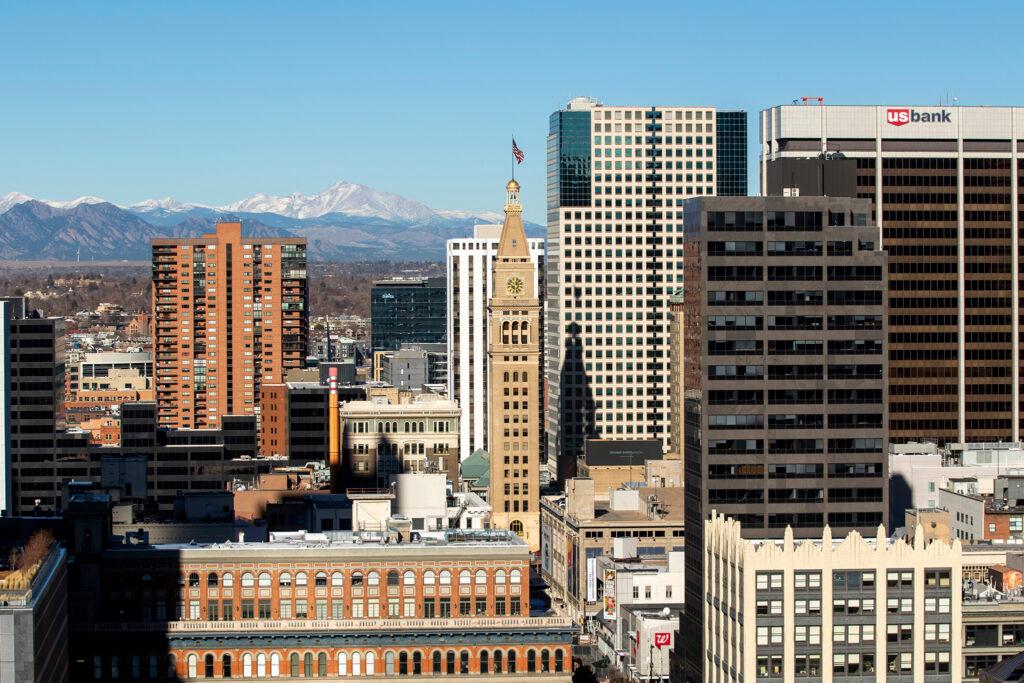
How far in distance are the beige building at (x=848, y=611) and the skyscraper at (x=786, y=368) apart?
2320 cm

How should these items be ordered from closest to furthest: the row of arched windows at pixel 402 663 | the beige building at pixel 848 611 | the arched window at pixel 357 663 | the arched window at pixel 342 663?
the beige building at pixel 848 611 → the row of arched windows at pixel 402 663 → the arched window at pixel 342 663 → the arched window at pixel 357 663

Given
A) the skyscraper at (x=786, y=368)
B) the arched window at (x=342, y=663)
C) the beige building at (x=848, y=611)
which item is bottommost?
the arched window at (x=342, y=663)

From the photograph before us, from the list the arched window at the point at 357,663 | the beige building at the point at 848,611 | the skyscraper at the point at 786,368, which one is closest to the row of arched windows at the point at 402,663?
the arched window at the point at 357,663

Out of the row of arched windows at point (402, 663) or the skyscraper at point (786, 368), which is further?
the row of arched windows at point (402, 663)

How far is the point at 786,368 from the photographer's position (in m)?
198

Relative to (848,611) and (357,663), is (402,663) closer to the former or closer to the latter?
(357,663)

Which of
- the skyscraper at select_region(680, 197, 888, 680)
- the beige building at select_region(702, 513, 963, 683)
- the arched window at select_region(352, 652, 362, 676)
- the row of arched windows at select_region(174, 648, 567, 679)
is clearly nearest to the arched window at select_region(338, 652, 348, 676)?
the row of arched windows at select_region(174, 648, 567, 679)

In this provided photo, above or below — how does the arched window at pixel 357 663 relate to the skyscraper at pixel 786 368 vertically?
below

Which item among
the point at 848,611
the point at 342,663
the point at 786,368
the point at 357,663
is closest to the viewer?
the point at 848,611

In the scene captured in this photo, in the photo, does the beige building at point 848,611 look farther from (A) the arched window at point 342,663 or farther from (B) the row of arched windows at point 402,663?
(A) the arched window at point 342,663

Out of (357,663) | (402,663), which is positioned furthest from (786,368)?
(357,663)

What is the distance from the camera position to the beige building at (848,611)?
172000 mm

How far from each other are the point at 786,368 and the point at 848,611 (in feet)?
102

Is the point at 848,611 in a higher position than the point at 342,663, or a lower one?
higher
